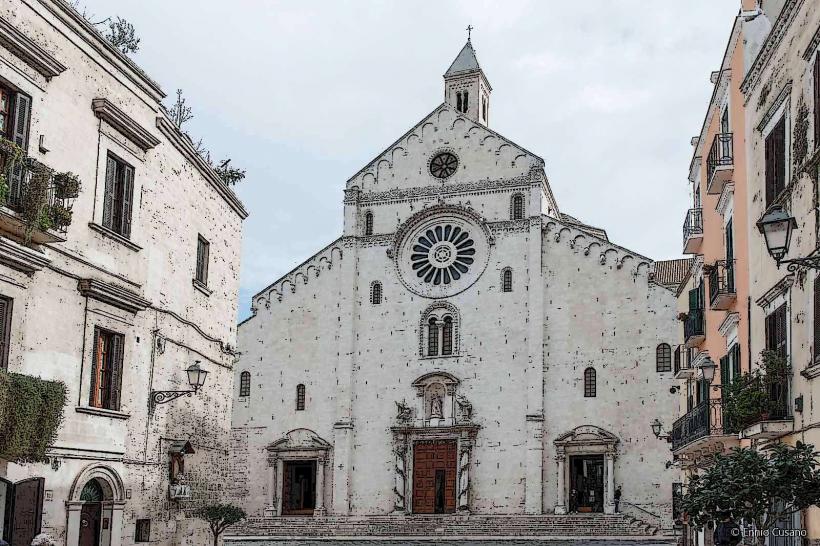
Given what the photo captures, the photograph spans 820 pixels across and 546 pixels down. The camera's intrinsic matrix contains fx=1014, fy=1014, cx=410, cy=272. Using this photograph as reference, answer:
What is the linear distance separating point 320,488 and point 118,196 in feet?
89.6

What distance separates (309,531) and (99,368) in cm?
2601

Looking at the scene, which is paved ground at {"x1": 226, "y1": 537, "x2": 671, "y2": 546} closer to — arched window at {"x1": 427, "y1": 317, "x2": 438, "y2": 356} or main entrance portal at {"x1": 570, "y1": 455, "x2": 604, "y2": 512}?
main entrance portal at {"x1": 570, "y1": 455, "x2": 604, "y2": 512}

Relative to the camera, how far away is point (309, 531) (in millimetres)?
39625

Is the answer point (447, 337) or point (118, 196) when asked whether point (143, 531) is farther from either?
point (447, 337)

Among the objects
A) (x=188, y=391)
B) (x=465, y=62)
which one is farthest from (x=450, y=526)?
(x=188, y=391)

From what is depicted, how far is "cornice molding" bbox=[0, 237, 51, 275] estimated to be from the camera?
1248 centimetres

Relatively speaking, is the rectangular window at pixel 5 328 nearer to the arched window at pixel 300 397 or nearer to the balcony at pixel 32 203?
the balcony at pixel 32 203

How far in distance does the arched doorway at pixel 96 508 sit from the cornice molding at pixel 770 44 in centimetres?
1165

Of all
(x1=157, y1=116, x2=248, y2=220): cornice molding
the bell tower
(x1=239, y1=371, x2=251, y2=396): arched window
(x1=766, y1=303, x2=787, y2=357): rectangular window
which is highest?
the bell tower

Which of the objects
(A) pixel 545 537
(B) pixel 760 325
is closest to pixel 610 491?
(A) pixel 545 537

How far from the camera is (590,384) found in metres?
39.6

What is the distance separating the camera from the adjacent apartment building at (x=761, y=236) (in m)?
12.9

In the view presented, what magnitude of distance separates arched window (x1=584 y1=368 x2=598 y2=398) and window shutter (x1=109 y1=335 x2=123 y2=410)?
87.3 ft

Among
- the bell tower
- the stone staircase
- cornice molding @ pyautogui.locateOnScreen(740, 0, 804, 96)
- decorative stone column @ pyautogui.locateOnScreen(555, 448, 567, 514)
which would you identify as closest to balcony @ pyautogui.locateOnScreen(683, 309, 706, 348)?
cornice molding @ pyautogui.locateOnScreen(740, 0, 804, 96)
